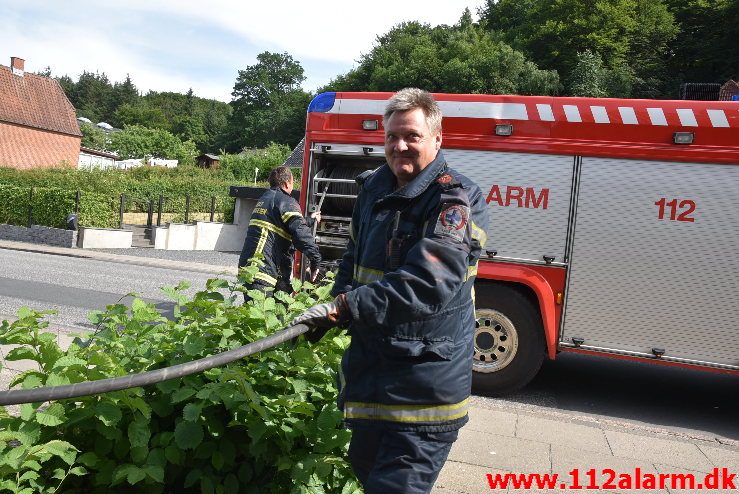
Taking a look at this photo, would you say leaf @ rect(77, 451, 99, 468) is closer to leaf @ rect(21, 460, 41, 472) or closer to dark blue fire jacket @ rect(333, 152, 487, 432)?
leaf @ rect(21, 460, 41, 472)

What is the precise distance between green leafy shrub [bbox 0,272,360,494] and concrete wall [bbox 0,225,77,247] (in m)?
20.5

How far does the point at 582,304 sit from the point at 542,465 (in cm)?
224

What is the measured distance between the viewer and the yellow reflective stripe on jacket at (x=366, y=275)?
8.23 ft

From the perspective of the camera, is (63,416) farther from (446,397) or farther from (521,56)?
(521,56)

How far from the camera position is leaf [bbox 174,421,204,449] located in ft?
8.99

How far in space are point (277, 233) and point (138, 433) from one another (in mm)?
3639

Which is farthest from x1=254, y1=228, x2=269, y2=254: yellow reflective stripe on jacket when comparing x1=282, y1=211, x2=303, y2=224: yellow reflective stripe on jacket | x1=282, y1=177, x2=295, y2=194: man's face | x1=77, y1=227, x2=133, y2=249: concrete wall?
x1=77, y1=227, x2=133, y2=249: concrete wall

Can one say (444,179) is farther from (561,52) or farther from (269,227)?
(561,52)

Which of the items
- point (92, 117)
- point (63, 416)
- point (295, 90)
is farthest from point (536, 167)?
point (92, 117)

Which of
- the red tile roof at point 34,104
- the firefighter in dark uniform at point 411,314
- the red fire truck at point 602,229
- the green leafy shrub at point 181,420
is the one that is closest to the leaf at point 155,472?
the green leafy shrub at point 181,420

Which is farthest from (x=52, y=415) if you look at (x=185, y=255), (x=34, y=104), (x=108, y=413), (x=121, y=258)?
(x=34, y=104)

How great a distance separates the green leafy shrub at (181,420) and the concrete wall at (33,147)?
4513 centimetres

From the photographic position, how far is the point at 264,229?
20.4 ft

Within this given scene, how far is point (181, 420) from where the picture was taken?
2.83 metres
